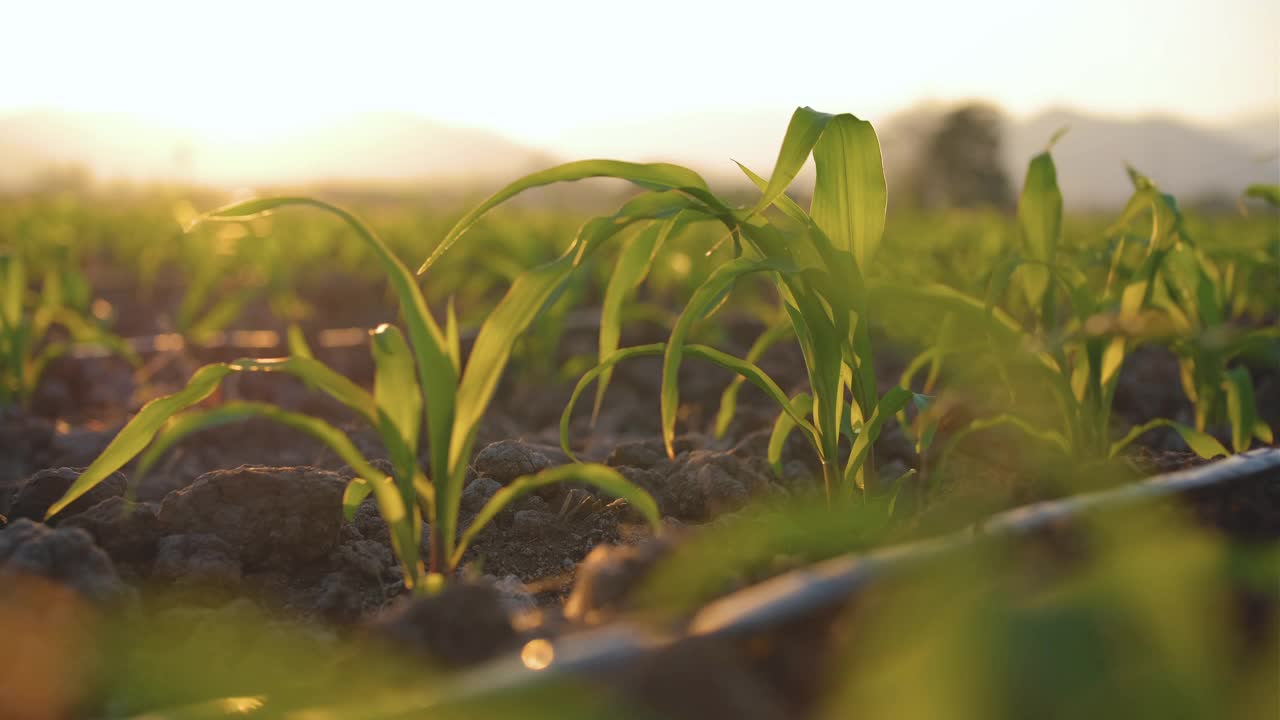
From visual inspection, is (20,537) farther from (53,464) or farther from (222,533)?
(53,464)

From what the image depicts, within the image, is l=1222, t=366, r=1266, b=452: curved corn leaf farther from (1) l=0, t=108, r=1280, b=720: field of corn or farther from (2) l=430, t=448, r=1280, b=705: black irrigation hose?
(2) l=430, t=448, r=1280, b=705: black irrigation hose

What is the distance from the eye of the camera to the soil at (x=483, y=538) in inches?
31.3

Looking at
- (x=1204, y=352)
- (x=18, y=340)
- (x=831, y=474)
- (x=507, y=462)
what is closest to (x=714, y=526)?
(x=831, y=474)

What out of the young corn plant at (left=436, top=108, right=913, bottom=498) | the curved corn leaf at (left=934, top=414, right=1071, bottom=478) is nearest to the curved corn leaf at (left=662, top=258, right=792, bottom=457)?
the young corn plant at (left=436, top=108, right=913, bottom=498)

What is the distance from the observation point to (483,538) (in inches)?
61.3

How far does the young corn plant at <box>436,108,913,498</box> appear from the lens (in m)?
1.23

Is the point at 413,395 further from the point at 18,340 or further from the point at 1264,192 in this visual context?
the point at 18,340

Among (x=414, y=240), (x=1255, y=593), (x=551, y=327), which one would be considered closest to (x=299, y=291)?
(x=414, y=240)

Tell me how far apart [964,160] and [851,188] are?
27991 mm

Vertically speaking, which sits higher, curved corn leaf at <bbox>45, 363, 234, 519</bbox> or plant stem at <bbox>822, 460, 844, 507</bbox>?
curved corn leaf at <bbox>45, 363, 234, 519</bbox>

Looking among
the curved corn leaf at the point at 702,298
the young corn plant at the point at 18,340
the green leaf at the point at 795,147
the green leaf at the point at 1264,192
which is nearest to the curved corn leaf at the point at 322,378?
the curved corn leaf at the point at 702,298

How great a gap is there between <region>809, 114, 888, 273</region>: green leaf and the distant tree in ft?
87.7

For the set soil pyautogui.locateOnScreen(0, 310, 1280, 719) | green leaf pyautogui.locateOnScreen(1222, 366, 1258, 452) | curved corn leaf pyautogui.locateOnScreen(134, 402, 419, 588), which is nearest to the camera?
soil pyautogui.locateOnScreen(0, 310, 1280, 719)

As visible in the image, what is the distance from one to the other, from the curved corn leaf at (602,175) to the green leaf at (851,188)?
8.4 inches
